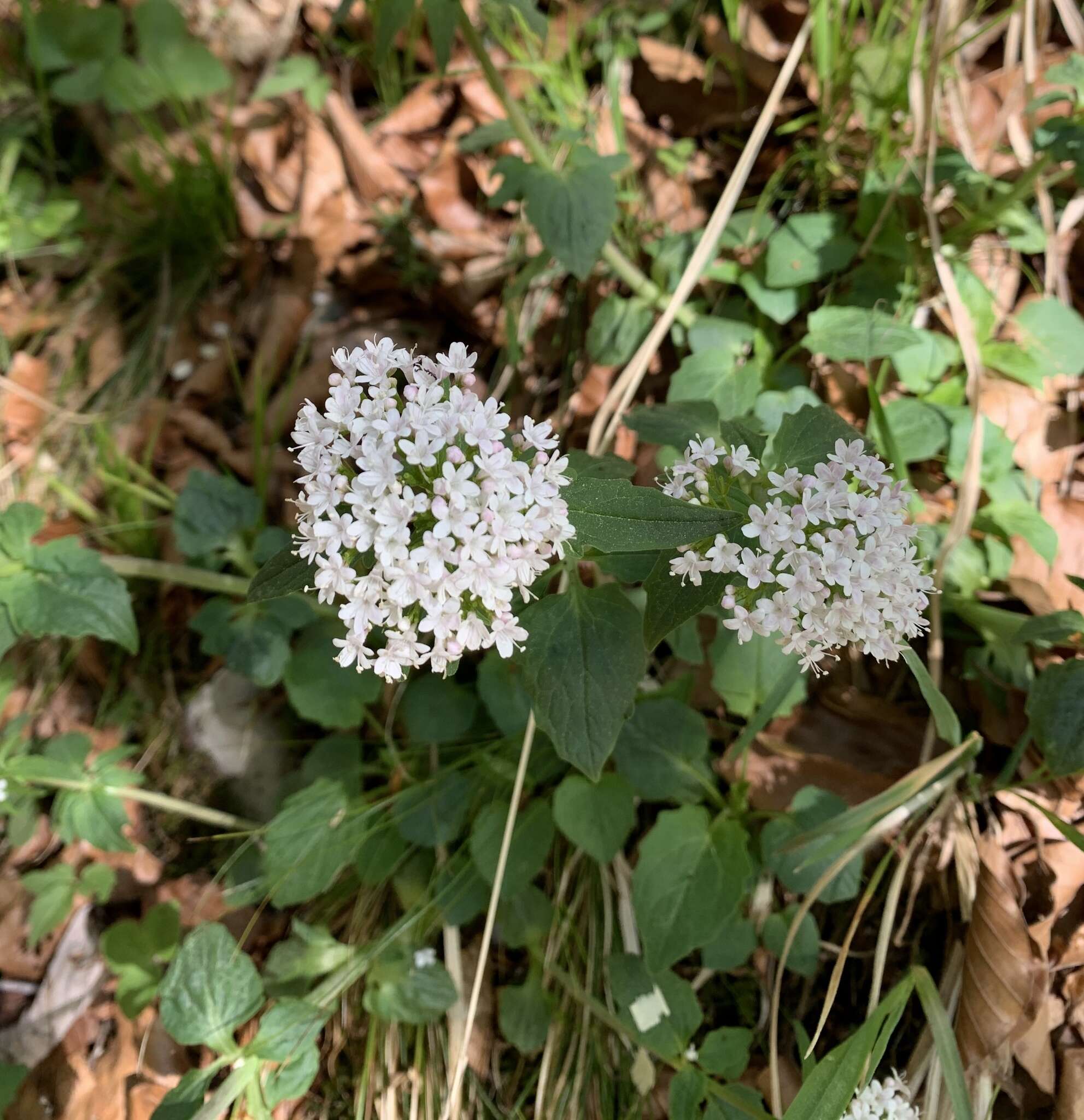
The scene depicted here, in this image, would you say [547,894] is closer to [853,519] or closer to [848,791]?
[848,791]

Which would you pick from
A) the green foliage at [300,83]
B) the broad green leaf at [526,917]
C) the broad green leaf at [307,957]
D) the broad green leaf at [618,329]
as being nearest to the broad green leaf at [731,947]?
the broad green leaf at [526,917]

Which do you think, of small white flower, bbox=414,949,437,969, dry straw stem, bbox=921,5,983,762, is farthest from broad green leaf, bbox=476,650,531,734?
dry straw stem, bbox=921,5,983,762

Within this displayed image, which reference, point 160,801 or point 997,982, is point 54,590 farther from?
point 997,982

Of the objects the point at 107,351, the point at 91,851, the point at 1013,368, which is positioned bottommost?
the point at 91,851

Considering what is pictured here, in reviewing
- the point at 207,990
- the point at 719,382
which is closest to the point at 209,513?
the point at 207,990

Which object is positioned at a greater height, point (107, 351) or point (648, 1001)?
point (107, 351)

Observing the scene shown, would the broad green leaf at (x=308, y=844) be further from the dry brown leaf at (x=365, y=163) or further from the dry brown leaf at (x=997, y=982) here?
the dry brown leaf at (x=365, y=163)

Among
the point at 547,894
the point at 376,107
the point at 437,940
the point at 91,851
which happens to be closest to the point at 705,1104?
the point at 547,894
